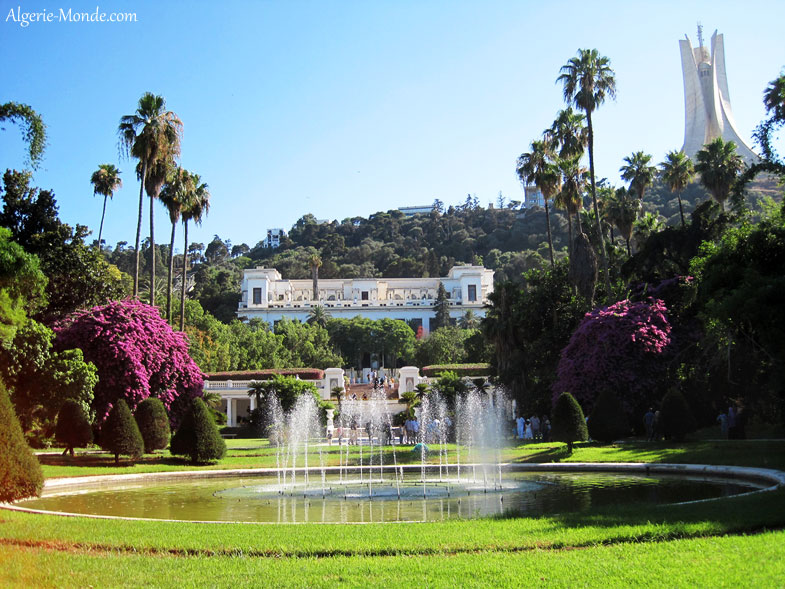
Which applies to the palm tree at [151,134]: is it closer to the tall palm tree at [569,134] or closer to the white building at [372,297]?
the tall palm tree at [569,134]

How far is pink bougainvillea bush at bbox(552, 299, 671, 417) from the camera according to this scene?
2825 cm

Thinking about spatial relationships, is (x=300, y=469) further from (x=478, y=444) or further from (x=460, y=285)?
(x=460, y=285)

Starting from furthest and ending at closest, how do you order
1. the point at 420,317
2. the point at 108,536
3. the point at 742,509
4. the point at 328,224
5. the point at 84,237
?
the point at 328,224
the point at 420,317
the point at 84,237
the point at 742,509
the point at 108,536

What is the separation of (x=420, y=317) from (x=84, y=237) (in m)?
84.0

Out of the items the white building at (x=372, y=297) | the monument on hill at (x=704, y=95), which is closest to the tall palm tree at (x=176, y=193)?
the white building at (x=372, y=297)

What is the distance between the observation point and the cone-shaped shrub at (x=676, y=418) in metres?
24.4

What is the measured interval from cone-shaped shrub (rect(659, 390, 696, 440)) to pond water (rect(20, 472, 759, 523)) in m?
6.09

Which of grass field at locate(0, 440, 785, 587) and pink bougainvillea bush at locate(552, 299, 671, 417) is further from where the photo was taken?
pink bougainvillea bush at locate(552, 299, 671, 417)

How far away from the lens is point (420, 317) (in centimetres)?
11169

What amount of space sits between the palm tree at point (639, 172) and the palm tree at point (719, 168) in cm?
517

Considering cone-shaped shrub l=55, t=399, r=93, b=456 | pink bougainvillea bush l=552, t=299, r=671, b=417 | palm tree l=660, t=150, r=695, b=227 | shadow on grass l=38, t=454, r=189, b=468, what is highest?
palm tree l=660, t=150, r=695, b=227

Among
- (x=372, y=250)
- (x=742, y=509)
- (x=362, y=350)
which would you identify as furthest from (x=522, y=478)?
(x=372, y=250)

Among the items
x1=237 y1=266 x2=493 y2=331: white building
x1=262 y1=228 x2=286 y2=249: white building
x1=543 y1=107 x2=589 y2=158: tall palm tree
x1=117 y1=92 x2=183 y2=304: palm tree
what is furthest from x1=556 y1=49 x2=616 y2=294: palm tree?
x1=262 y1=228 x2=286 y2=249: white building

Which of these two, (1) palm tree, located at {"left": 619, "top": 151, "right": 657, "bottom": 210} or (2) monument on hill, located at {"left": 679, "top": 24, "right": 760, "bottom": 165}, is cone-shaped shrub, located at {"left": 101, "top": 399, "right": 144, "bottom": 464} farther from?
(2) monument on hill, located at {"left": 679, "top": 24, "right": 760, "bottom": 165}
